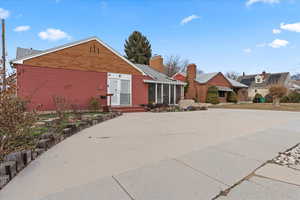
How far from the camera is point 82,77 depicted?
11477 millimetres

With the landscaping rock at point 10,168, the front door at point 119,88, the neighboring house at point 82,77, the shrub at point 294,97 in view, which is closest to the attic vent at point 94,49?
the neighboring house at point 82,77

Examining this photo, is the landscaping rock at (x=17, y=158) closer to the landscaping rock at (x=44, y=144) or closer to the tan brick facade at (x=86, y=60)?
the landscaping rock at (x=44, y=144)

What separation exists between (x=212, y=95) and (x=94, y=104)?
52.5 ft

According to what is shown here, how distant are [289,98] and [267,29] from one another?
725 inches

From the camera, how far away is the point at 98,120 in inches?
289

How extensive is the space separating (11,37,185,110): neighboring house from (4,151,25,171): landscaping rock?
6.43 m

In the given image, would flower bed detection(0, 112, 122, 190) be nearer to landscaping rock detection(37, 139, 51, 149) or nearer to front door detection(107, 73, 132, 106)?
landscaping rock detection(37, 139, 51, 149)

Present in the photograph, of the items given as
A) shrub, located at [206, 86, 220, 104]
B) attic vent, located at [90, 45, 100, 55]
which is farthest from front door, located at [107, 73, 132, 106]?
shrub, located at [206, 86, 220, 104]

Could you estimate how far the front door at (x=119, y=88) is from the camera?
12648 millimetres

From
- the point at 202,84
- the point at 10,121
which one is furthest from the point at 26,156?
the point at 202,84

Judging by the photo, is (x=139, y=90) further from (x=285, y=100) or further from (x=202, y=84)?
(x=285, y=100)

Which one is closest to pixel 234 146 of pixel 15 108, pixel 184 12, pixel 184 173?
pixel 184 173

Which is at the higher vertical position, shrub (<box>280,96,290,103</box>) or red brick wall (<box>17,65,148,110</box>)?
red brick wall (<box>17,65,148,110</box>)

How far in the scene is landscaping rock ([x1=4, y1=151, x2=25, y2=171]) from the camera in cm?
256
